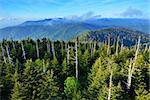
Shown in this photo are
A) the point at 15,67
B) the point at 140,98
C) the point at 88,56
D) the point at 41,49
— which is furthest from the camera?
the point at 41,49

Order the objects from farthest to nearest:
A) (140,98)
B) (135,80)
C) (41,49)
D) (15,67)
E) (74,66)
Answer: (41,49)
(74,66)
(15,67)
(135,80)
(140,98)

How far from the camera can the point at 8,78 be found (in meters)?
80.1

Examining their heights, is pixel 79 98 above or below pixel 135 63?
below

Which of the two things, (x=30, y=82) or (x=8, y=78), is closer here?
(x=30, y=82)

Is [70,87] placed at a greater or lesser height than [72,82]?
lesser

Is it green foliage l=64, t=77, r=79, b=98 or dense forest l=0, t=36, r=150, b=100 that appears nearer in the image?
dense forest l=0, t=36, r=150, b=100

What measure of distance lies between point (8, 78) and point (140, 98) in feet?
106

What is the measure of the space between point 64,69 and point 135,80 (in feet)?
67.5

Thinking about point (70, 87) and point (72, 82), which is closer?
point (70, 87)

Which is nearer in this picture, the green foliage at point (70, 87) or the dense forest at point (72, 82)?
the dense forest at point (72, 82)

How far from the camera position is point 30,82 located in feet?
245

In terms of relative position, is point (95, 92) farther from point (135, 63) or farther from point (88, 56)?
point (88, 56)

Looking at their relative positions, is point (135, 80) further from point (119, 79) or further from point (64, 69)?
point (64, 69)

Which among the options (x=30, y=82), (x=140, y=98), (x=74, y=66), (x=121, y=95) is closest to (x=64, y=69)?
(x=74, y=66)
